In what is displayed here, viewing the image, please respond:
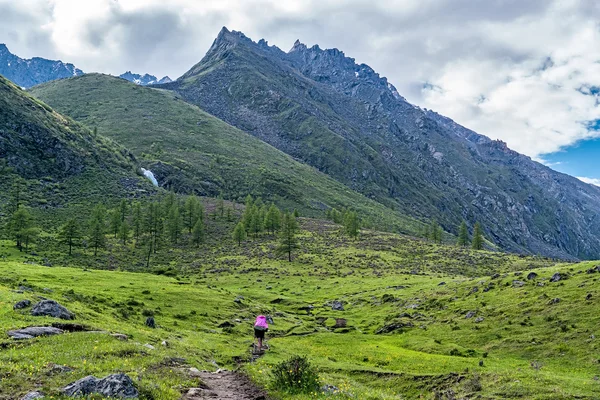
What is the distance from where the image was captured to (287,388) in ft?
63.6

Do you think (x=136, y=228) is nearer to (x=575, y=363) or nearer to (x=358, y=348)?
(x=358, y=348)

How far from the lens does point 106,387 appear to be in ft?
48.5

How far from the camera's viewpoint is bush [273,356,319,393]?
19125 millimetres

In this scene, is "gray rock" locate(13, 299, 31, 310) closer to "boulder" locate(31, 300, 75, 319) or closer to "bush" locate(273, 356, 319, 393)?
"boulder" locate(31, 300, 75, 319)

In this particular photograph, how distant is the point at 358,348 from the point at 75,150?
204 m

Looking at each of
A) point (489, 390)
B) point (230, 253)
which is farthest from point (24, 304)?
point (230, 253)

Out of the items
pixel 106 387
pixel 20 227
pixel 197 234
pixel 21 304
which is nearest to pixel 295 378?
pixel 106 387

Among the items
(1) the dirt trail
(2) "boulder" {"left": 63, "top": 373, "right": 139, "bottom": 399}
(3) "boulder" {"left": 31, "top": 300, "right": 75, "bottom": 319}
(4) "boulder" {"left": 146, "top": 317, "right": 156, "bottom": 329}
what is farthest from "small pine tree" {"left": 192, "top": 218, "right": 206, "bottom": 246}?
(2) "boulder" {"left": 63, "top": 373, "right": 139, "bottom": 399}

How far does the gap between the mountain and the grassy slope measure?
389 feet

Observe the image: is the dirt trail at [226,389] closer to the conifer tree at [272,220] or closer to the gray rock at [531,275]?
the gray rock at [531,275]

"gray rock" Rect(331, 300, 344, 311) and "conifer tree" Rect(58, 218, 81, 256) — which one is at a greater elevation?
"conifer tree" Rect(58, 218, 81, 256)

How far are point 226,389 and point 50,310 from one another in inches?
698

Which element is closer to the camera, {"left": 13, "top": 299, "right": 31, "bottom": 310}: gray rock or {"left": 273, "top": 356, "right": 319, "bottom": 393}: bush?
{"left": 273, "top": 356, "right": 319, "bottom": 393}: bush

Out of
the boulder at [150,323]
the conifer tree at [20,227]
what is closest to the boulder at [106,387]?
the boulder at [150,323]
